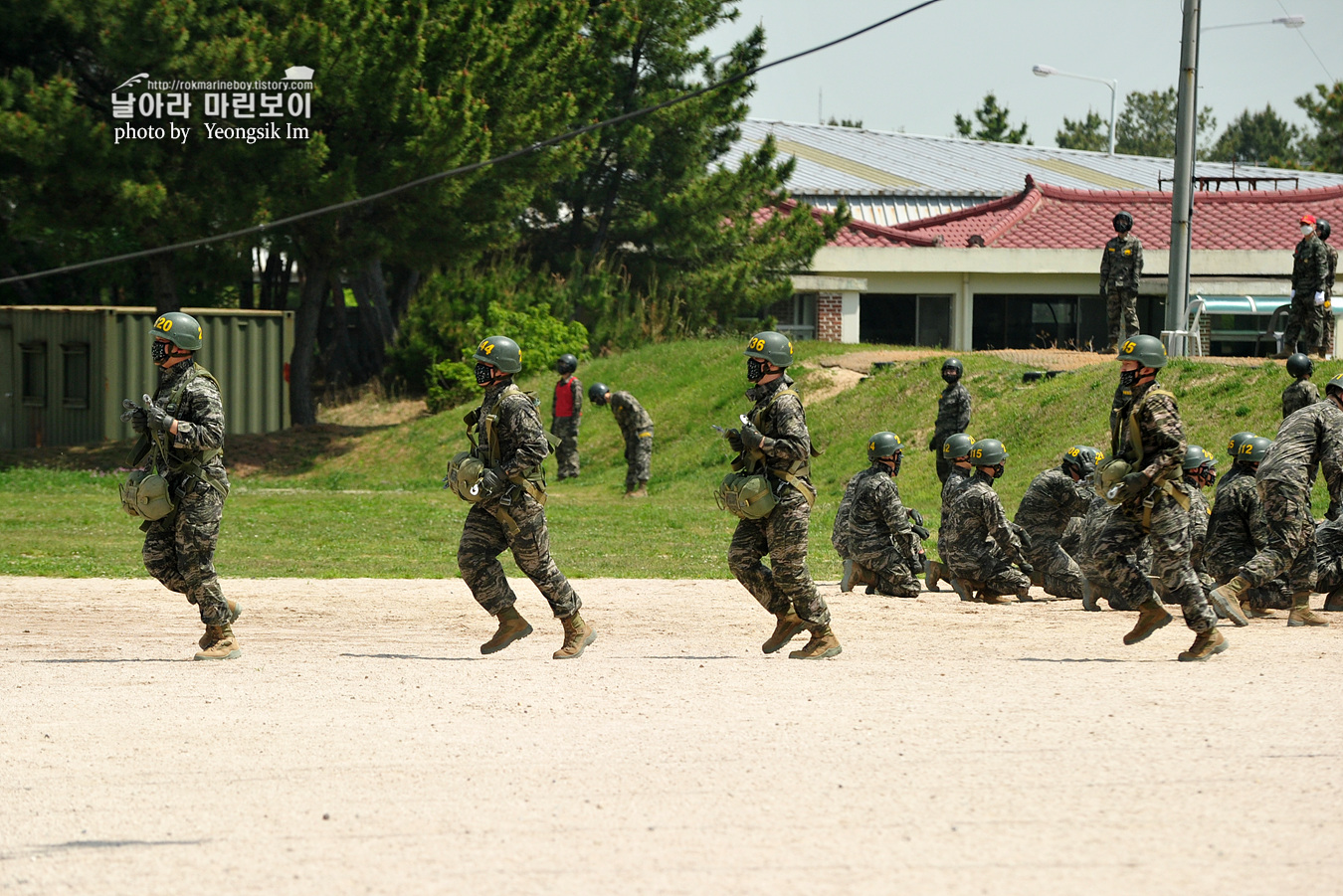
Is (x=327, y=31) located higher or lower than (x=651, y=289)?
higher

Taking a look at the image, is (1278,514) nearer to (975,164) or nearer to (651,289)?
(651,289)

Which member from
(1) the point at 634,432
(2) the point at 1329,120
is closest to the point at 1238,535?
(1) the point at 634,432

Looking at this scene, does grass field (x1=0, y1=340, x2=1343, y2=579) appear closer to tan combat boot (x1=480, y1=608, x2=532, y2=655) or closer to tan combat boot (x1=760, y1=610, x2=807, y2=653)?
tan combat boot (x1=480, y1=608, x2=532, y2=655)

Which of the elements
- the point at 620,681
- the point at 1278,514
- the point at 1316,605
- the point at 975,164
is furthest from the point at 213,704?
the point at 975,164

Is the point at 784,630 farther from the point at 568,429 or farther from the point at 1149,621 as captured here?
the point at 568,429

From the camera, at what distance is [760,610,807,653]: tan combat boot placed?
9055mm

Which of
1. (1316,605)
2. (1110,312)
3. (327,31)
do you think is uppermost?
(327,31)

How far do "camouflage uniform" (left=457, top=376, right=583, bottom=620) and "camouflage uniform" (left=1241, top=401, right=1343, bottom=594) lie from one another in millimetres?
4886

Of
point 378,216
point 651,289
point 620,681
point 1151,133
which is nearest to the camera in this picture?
point 620,681

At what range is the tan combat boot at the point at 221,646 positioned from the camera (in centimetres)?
900

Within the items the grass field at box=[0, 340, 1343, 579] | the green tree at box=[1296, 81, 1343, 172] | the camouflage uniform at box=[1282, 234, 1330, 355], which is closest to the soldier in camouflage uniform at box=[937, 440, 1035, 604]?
the grass field at box=[0, 340, 1343, 579]

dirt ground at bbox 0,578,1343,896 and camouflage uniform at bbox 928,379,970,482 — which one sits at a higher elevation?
camouflage uniform at bbox 928,379,970,482

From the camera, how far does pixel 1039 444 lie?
66.6ft

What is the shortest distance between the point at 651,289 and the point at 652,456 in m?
9.57
